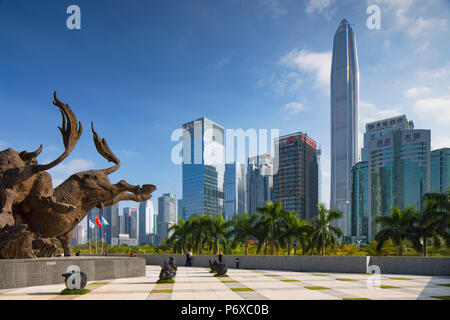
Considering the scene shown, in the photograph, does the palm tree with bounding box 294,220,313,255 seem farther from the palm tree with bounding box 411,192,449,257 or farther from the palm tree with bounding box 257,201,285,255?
the palm tree with bounding box 411,192,449,257

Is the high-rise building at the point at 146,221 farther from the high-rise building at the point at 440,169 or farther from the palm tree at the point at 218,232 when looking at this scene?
the palm tree at the point at 218,232

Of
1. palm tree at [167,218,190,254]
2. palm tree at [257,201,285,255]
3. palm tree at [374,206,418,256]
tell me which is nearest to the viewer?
palm tree at [374,206,418,256]

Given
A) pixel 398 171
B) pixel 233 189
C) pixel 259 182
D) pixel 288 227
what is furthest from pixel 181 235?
pixel 259 182

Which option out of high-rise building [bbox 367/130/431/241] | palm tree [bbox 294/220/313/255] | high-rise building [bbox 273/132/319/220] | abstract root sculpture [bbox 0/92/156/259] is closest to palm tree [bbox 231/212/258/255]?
palm tree [bbox 294/220/313/255]

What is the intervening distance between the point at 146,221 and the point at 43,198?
7145 inches

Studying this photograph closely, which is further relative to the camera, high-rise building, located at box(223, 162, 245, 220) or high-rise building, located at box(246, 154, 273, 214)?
high-rise building, located at box(246, 154, 273, 214)

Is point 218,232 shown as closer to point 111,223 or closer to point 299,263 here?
point 299,263

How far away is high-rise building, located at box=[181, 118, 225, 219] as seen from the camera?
435 ft

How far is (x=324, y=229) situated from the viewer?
33375 millimetres

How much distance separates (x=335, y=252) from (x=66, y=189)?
31489 millimetres

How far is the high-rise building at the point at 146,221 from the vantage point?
625ft

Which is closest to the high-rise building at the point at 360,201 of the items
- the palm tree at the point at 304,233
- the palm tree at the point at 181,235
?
the palm tree at the point at 181,235

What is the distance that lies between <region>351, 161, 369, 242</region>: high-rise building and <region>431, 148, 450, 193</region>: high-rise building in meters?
28.9
